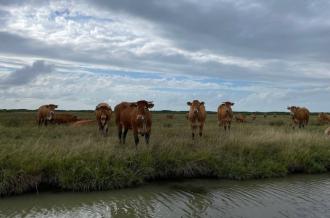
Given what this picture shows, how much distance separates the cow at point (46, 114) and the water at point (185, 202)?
16308 mm

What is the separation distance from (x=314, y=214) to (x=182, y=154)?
4.99 m

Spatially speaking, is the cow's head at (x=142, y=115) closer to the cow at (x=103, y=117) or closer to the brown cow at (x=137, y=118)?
the brown cow at (x=137, y=118)

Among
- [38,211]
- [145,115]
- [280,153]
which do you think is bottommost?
[38,211]

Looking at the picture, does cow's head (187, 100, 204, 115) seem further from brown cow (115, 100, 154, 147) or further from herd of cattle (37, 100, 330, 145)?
brown cow (115, 100, 154, 147)

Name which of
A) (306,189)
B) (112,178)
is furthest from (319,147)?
(112,178)

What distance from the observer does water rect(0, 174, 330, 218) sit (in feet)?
29.0

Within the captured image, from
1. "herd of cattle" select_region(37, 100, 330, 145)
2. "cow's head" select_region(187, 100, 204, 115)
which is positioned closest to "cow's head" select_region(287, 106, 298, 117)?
"herd of cattle" select_region(37, 100, 330, 145)

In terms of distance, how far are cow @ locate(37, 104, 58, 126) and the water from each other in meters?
16.3

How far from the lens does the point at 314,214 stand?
8.88m

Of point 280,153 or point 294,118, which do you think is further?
point 294,118

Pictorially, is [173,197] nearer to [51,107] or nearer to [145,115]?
[145,115]

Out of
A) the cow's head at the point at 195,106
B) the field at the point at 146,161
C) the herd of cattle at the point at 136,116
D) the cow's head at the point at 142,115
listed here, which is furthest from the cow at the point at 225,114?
the cow's head at the point at 142,115

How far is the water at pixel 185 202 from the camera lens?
884 centimetres

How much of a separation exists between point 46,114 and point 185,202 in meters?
18.6
